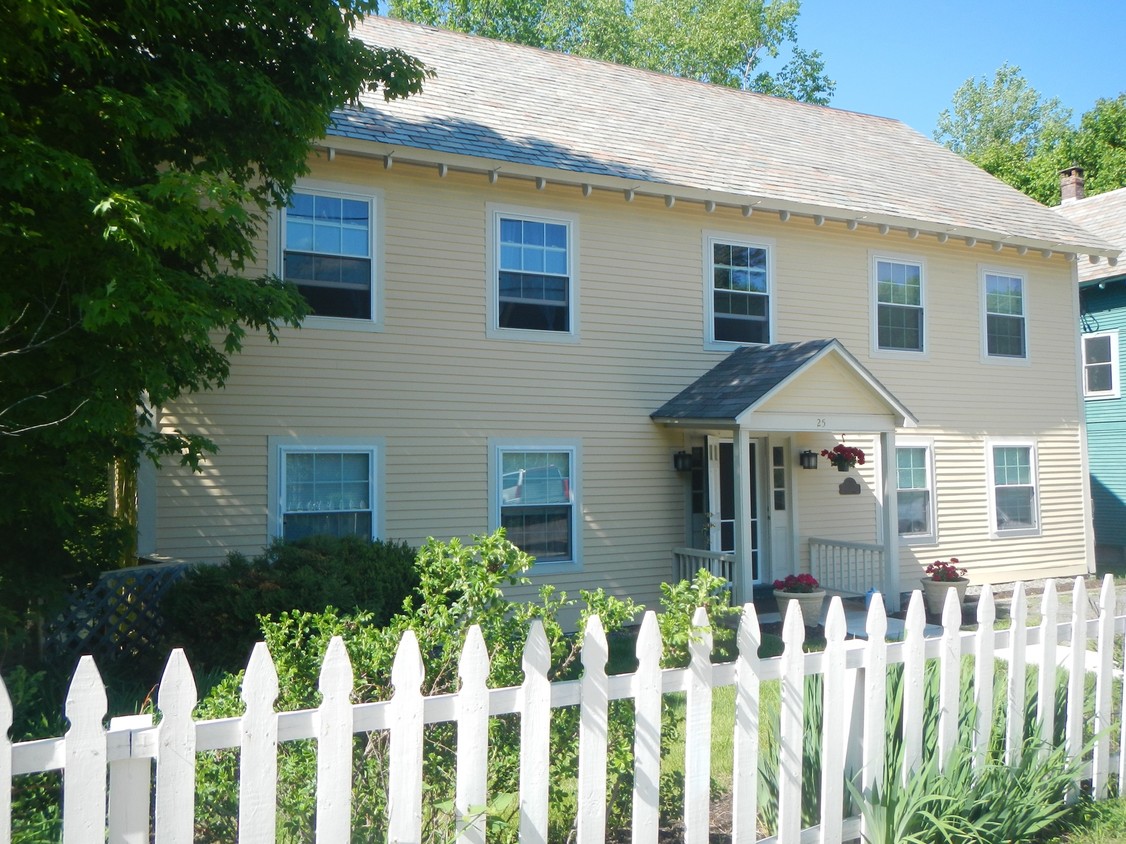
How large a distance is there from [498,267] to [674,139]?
4.33 metres

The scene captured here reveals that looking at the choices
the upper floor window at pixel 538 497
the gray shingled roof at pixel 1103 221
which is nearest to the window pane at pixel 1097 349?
the gray shingled roof at pixel 1103 221

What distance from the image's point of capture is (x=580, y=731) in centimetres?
370

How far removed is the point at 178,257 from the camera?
7875 millimetres

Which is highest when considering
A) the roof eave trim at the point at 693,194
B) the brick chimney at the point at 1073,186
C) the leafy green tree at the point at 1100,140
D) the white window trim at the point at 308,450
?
the leafy green tree at the point at 1100,140

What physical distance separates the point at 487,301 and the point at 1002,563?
389 inches

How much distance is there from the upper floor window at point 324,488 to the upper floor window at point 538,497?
157 cm

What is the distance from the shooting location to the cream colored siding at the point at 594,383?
34.2 ft

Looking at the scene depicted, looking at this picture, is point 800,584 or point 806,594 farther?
point 800,584

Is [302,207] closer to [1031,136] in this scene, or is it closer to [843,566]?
[843,566]

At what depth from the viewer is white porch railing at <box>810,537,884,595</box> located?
540 inches

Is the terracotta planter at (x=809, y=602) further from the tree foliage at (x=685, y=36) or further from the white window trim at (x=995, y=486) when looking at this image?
the tree foliage at (x=685, y=36)

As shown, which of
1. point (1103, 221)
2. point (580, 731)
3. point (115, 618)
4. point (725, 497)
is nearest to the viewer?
point (580, 731)

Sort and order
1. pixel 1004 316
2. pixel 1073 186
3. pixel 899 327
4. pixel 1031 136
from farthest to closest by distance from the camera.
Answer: pixel 1031 136 → pixel 1073 186 → pixel 1004 316 → pixel 899 327

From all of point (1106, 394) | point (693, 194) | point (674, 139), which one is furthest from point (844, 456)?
point (1106, 394)
